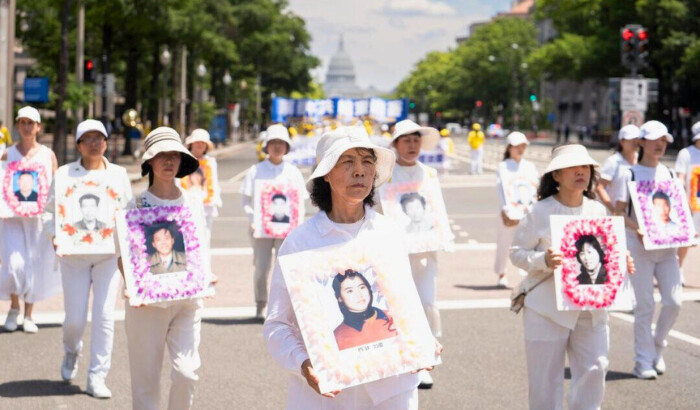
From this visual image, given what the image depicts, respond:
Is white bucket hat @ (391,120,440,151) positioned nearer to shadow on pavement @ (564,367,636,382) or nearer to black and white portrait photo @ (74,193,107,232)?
shadow on pavement @ (564,367,636,382)

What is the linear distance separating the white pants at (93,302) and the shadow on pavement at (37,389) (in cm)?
27

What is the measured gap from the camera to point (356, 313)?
4.46 m

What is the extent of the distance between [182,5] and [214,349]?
36690 millimetres

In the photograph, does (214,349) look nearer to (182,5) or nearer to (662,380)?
(662,380)

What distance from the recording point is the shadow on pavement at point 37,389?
339 inches

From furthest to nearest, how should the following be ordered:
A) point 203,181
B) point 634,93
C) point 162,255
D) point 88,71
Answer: point 88,71 → point 634,93 → point 203,181 → point 162,255

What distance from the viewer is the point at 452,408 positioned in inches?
322

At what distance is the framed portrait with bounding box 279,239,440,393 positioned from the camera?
4.39m

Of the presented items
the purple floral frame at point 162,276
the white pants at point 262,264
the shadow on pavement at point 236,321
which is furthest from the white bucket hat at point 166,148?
the white pants at point 262,264

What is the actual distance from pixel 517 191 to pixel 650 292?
4854 mm

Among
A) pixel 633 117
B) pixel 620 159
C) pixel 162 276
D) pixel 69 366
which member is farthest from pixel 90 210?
pixel 633 117

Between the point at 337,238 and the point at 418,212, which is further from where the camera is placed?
the point at 418,212

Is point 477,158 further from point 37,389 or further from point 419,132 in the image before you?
point 37,389

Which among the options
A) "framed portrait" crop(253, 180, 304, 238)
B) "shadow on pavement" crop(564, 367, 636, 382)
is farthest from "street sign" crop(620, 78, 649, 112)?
"shadow on pavement" crop(564, 367, 636, 382)
